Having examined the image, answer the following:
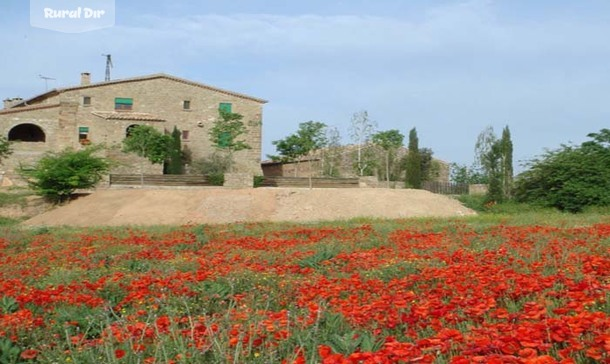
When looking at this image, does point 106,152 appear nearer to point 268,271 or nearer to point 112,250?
point 112,250

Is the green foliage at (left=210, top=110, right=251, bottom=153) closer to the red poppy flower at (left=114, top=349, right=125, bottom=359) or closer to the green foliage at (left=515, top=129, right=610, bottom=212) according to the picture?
the green foliage at (left=515, top=129, right=610, bottom=212)

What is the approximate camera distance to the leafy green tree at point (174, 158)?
47.2 metres

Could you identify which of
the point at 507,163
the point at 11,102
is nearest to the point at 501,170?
the point at 507,163

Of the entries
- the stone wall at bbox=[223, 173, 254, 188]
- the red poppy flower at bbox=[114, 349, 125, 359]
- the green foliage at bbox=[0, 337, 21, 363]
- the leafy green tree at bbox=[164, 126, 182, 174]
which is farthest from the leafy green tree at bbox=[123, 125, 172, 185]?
the red poppy flower at bbox=[114, 349, 125, 359]

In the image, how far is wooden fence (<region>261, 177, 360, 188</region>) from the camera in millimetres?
44562

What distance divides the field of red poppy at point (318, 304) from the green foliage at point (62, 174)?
2160 centimetres

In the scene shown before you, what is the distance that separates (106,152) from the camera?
4544cm

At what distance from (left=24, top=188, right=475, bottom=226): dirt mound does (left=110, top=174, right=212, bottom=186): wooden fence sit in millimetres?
4060

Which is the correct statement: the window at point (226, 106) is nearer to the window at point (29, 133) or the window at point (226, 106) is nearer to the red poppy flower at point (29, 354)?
the window at point (29, 133)

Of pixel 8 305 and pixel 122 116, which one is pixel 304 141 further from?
pixel 8 305

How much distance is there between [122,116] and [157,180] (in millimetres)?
9026

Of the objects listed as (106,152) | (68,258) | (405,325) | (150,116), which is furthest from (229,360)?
(150,116)

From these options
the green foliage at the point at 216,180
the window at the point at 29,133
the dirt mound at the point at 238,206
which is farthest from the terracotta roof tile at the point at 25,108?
the dirt mound at the point at 238,206

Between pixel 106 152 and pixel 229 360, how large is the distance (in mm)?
44296
